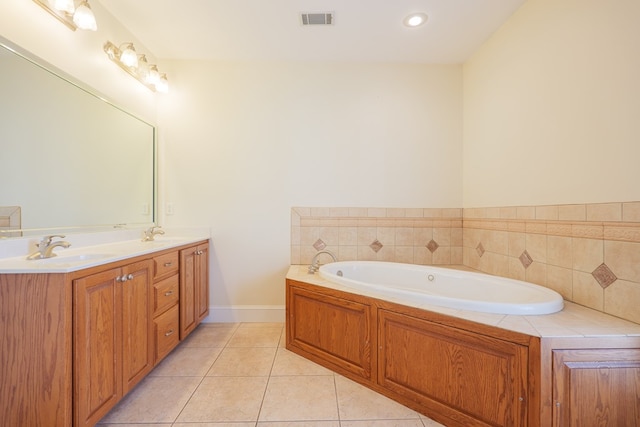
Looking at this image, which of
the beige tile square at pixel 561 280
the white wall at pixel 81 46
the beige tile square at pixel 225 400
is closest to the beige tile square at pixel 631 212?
the beige tile square at pixel 561 280

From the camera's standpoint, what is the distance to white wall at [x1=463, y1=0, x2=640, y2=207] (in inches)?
48.7

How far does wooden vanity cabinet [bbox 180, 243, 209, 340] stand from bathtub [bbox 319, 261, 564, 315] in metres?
1.07

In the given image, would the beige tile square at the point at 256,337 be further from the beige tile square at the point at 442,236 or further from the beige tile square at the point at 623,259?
the beige tile square at the point at 623,259

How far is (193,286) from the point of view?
2.15 m

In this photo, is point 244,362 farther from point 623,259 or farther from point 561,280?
point 623,259

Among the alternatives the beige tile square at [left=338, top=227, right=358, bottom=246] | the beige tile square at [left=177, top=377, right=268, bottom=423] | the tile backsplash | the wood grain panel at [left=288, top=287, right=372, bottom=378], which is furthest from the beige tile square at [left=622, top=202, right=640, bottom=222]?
the beige tile square at [left=177, top=377, right=268, bottom=423]

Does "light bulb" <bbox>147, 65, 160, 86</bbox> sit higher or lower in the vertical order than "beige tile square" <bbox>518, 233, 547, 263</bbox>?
higher

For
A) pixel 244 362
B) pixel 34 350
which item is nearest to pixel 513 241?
pixel 244 362

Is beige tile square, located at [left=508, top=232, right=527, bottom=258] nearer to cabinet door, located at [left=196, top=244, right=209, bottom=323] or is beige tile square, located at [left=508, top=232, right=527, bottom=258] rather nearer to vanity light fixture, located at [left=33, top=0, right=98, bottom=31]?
cabinet door, located at [left=196, top=244, right=209, bottom=323]

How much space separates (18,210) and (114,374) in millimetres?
967

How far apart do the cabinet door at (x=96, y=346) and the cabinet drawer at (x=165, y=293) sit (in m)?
0.33

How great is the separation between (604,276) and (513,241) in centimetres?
61

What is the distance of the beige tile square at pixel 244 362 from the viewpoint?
5.68ft

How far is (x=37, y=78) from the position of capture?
1.39 m
